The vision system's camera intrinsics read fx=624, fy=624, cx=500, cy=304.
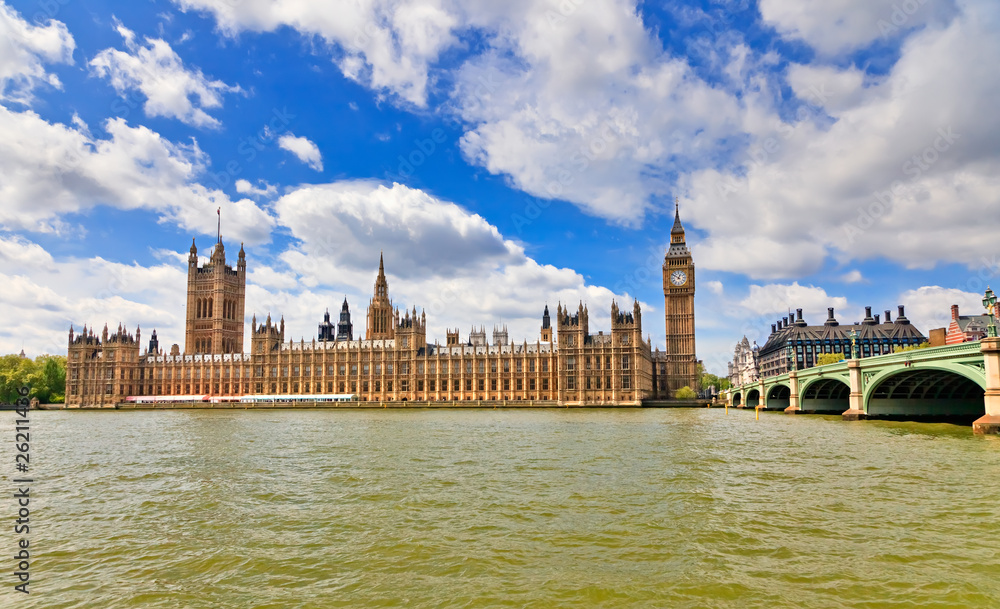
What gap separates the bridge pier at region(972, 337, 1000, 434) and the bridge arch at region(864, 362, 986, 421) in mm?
13198

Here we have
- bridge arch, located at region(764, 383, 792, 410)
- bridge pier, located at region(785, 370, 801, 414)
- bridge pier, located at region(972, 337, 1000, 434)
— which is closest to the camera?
bridge pier, located at region(972, 337, 1000, 434)

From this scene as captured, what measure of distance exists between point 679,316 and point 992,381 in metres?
96.9

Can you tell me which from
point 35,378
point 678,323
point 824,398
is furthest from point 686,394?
point 35,378

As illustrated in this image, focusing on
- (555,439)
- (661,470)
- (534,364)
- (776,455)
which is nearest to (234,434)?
(555,439)

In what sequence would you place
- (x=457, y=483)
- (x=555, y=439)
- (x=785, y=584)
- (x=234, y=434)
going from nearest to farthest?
1. (x=785, y=584)
2. (x=457, y=483)
3. (x=555, y=439)
4. (x=234, y=434)

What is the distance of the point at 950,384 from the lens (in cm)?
5250

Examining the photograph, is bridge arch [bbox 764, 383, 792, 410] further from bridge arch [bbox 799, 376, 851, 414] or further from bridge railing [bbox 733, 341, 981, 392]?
bridge railing [bbox 733, 341, 981, 392]

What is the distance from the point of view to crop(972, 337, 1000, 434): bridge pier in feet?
114

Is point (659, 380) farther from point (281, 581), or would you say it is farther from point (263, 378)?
point (281, 581)

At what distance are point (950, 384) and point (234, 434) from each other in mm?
58169

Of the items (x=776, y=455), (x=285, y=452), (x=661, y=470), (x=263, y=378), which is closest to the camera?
(x=661, y=470)

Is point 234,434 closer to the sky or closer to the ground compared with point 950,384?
closer to the ground

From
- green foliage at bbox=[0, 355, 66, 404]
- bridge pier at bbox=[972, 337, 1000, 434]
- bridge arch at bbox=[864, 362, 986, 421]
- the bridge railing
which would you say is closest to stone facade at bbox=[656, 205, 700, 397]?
bridge arch at bbox=[864, 362, 986, 421]

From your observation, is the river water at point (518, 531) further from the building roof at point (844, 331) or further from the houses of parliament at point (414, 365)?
the building roof at point (844, 331)
